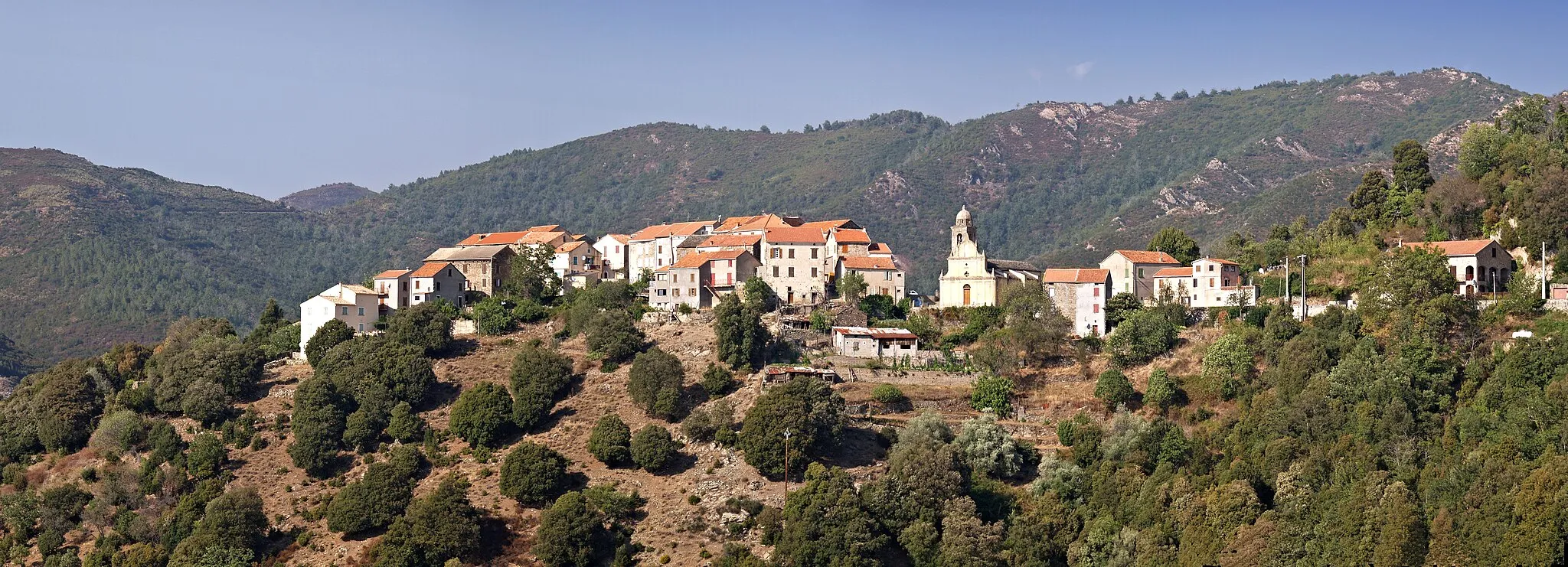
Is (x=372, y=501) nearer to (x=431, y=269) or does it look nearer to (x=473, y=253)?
(x=431, y=269)

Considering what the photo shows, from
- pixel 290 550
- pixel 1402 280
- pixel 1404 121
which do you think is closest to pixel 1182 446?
pixel 1402 280

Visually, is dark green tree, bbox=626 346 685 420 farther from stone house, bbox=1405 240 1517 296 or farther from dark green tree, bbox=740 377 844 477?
stone house, bbox=1405 240 1517 296

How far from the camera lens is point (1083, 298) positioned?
231 ft

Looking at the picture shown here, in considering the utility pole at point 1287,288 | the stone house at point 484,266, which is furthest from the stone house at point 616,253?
the utility pole at point 1287,288

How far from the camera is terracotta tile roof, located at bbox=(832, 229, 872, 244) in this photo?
255 feet

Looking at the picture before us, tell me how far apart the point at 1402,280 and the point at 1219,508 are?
14.6m

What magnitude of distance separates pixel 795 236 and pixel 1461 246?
2802 centimetres

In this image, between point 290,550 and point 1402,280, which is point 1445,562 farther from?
point 290,550

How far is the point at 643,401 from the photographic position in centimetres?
6266

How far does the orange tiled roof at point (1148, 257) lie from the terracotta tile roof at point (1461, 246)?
11.8 m

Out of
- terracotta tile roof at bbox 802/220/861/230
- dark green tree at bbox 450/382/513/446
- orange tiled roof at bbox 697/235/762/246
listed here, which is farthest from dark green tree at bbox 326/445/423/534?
terracotta tile roof at bbox 802/220/861/230

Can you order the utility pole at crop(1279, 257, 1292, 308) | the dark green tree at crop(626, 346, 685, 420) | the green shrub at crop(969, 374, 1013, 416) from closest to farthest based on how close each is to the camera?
the dark green tree at crop(626, 346, 685, 420) < the green shrub at crop(969, 374, 1013, 416) < the utility pole at crop(1279, 257, 1292, 308)

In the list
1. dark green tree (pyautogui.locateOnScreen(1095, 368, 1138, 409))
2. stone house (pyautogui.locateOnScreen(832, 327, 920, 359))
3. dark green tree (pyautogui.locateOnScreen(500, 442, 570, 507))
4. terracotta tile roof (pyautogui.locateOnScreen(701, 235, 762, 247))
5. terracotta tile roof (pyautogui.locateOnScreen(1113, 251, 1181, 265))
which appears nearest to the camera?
dark green tree (pyautogui.locateOnScreen(500, 442, 570, 507))

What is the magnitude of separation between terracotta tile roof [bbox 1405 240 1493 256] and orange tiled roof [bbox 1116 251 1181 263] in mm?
11841
